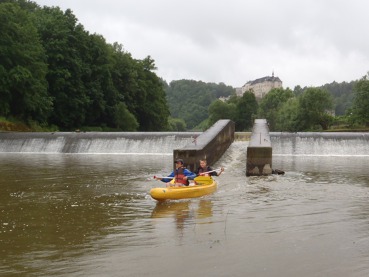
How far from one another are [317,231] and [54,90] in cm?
4193

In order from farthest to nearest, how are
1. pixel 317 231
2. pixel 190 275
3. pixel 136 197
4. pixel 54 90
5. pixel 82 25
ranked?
pixel 82 25
pixel 54 90
pixel 136 197
pixel 317 231
pixel 190 275

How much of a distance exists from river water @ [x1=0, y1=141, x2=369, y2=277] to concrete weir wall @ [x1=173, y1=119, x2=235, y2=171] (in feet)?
4.78

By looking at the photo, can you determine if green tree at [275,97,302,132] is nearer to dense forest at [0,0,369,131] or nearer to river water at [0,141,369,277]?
dense forest at [0,0,369,131]

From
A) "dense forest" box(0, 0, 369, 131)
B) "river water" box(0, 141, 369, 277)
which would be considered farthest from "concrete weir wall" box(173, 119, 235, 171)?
"dense forest" box(0, 0, 369, 131)

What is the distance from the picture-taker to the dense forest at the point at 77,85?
41.2 metres

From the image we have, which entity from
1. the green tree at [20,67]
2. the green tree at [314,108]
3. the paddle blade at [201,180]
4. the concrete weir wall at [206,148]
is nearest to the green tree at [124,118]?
the green tree at [20,67]

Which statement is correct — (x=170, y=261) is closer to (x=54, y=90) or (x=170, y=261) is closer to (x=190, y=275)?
(x=190, y=275)

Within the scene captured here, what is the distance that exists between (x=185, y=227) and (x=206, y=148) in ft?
38.5

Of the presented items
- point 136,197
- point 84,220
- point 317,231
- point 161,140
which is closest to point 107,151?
point 161,140

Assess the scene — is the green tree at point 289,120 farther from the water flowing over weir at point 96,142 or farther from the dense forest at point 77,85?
the water flowing over weir at point 96,142

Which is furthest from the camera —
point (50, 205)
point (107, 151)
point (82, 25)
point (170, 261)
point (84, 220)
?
point (82, 25)

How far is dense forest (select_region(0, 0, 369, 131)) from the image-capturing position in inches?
1624

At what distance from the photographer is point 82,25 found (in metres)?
53.5

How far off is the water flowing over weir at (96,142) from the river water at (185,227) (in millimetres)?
12705
